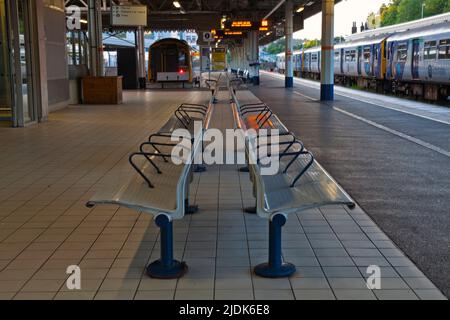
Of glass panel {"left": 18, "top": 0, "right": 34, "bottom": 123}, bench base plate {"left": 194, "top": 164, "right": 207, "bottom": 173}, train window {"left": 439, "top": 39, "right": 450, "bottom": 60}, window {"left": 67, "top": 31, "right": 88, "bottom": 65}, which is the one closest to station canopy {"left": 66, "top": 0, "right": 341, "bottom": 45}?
window {"left": 67, "top": 31, "right": 88, "bottom": 65}

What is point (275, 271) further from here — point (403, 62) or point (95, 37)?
point (403, 62)

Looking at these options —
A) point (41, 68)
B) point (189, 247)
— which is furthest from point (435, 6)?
point (189, 247)

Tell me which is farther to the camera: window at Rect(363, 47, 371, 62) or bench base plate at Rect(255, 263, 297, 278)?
window at Rect(363, 47, 371, 62)

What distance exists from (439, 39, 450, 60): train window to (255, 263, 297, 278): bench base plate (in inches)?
718

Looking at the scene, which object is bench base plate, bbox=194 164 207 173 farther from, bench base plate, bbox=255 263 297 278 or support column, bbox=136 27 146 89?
support column, bbox=136 27 146 89

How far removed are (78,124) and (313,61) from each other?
35.4m

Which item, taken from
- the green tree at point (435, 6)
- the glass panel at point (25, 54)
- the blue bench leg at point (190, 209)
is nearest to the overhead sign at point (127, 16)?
the glass panel at point (25, 54)

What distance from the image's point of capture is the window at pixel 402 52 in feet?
84.9

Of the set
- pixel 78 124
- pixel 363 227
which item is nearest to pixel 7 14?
pixel 78 124

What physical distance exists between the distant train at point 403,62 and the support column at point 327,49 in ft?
11.5

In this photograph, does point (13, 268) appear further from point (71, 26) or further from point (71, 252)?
point (71, 26)

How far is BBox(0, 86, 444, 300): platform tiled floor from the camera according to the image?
4379 mm

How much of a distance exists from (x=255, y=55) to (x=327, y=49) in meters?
19.1

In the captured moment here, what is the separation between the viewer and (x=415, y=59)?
24516mm
